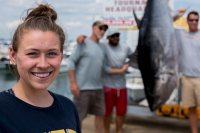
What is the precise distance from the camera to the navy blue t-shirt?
3.80 ft

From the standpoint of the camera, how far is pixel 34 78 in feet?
3.98

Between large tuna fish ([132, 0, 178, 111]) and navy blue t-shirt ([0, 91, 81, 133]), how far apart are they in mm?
3436

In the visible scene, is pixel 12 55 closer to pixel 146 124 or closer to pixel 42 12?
pixel 42 12

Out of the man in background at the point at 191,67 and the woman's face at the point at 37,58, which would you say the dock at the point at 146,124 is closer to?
the man in background at the point at 191,67

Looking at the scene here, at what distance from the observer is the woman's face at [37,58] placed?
46.8 inches

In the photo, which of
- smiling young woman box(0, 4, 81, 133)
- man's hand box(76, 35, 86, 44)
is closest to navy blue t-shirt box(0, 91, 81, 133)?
smiling young woman box(0, 4, 81, 133)

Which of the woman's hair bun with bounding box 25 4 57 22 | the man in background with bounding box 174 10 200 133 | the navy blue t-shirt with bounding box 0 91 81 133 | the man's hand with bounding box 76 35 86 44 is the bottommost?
the man in background with bounding box 174 10 200 133

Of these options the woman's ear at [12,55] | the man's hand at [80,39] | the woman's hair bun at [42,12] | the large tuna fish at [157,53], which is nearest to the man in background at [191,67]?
the large tuna fish at [157,53]

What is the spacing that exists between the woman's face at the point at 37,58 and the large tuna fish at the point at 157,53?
3481 mm

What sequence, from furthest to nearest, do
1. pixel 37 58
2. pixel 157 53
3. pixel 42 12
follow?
pixel 157 53
pixel 42 12
pixel 37 58

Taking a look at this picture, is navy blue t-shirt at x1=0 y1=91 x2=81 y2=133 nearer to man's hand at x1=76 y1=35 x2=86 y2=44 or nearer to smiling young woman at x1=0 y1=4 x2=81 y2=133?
smiling young woman at x1=0 y1=4 x2=81 y2=133

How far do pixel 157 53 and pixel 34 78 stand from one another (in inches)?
141

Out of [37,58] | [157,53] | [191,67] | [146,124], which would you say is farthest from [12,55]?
[146,124]

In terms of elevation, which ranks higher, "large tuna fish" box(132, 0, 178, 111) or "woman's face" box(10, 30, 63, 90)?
"woman's face" box(10, 30, 63, 90)
